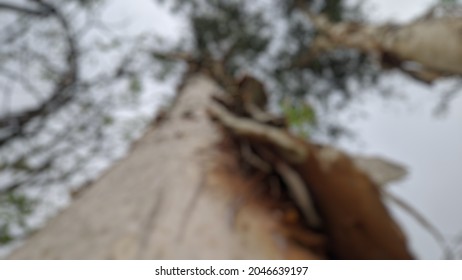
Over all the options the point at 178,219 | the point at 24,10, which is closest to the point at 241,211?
the point at 178,219

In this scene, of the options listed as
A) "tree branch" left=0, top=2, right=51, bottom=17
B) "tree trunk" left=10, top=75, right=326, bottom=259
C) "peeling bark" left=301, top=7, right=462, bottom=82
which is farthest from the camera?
"tree branch" left=0, top=2, right=51, bottom=17

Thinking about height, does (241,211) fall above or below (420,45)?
below

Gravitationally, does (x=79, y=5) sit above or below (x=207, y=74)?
above

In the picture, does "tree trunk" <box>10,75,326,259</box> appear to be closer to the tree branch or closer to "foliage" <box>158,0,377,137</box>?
the tree branch

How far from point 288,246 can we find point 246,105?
1.41 feet

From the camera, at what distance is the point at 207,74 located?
259 centimetres

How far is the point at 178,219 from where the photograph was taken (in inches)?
23.1

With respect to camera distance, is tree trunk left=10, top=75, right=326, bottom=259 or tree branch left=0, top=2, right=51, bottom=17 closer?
tree trunk left=10, top=75, right=326, bottom=259

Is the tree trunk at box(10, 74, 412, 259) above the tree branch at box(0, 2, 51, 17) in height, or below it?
below

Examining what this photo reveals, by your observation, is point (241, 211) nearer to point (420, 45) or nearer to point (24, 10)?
point (420, 45)

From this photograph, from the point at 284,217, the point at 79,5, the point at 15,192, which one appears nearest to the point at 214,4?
the point at 79,5

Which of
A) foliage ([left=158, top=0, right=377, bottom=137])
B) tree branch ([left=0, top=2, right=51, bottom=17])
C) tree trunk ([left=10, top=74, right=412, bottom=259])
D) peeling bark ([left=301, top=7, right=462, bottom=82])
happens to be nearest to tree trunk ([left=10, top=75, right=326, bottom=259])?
tree trunk ([left=10, top=74, right=412, bottom=259])

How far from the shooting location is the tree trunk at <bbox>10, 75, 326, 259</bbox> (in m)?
0.53
